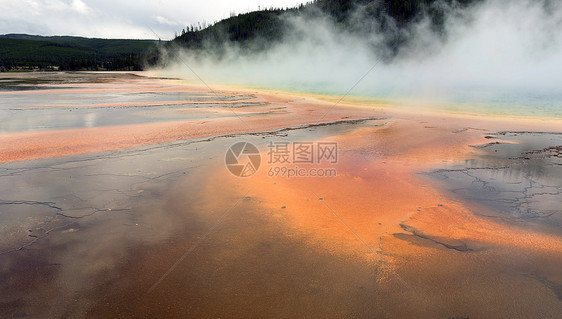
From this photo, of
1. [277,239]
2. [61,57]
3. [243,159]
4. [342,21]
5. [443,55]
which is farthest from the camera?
[61,57]

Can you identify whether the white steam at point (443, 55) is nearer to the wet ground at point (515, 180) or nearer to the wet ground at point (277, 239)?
the wet ground at point (515, 180)

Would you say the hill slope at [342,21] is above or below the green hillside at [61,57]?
above

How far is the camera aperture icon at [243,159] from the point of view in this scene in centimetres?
644

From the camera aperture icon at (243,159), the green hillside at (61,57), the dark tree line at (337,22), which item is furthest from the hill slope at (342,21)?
the camera aperture icon at (243,159)

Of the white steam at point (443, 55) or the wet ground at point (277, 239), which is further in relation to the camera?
the white steam at point (443, 55)

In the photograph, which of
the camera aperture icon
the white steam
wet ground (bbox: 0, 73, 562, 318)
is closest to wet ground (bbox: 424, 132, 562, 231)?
wet ground (bbox: 0, 73, 562, 318)

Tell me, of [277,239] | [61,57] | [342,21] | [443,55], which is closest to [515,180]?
[277,239]

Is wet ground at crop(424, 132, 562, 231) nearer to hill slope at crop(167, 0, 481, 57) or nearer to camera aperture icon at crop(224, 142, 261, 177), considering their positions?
camera aperture icon at crop(224, 142, 261, 177)

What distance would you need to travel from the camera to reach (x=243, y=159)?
7262 millimetres

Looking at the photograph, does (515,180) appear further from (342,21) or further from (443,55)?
(342,21)

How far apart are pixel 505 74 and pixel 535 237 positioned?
181 feet

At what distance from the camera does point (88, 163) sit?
6535mm

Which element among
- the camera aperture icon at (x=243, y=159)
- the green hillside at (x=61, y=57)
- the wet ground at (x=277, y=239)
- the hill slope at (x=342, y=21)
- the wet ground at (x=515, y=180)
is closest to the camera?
the wet ground at (x=277, y=239)

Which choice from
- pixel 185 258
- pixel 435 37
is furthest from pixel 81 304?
pixel 435 37
